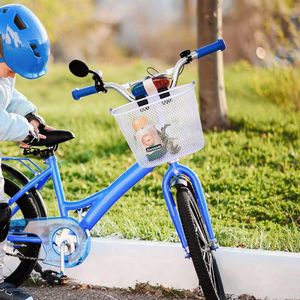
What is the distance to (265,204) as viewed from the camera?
5.12 meters

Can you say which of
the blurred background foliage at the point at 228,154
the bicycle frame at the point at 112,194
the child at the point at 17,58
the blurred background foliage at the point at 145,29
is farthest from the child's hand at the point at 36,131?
the blurred background foliage at the point at 145,29

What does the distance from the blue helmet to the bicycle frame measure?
20.6 inches

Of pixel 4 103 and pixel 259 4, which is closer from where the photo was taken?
pixel 4 103

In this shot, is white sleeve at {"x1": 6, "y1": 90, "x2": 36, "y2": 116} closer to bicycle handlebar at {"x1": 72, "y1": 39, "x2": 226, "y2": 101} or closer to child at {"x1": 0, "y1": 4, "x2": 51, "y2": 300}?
child at {"x1": 0, "y1": 4, "x2": 51, "y2": 300}

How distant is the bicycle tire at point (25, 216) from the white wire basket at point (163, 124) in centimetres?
94

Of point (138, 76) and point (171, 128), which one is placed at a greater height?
point (138, 76)

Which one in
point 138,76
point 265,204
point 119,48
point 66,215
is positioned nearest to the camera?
point 66,215

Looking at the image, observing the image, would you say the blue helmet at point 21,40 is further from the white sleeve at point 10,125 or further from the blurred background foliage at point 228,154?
the blurred background foliage at point 228,154

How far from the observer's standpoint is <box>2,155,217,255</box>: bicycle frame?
3.58 meters

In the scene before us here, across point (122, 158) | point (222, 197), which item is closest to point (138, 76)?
point (122, 158)

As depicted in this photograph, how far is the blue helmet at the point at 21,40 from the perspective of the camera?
12.0 ft

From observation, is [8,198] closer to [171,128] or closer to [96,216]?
[96,216]

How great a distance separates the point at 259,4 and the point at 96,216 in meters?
13.4

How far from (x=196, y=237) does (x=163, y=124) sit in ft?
1.84
